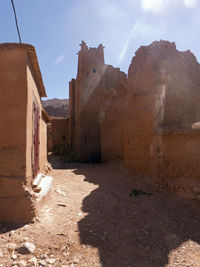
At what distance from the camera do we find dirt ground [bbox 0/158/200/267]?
9.53 feet

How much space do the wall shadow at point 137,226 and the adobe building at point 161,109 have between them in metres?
1.19

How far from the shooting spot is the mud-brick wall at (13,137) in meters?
3.61

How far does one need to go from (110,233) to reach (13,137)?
282cm

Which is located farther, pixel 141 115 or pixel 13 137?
pixel 141 115

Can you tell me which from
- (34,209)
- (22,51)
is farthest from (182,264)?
(22,51)

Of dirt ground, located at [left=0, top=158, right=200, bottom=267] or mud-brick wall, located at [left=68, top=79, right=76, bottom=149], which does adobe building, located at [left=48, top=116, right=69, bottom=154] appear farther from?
dirt ground, located at [left=0, top=158, right=200, bottom=267]

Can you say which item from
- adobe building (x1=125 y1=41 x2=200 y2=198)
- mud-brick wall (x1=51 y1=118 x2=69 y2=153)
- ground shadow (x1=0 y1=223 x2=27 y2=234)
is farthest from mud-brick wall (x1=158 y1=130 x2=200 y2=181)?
mud-brick wall (x1=51 y1=118 x2=69 y2=153)

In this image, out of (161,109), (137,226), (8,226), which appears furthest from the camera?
(161,109)

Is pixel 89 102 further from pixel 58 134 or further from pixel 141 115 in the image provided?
pixel 141 115

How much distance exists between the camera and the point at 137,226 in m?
3.95

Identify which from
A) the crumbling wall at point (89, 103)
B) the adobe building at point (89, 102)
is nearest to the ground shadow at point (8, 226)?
the adobe building at point (89, 102)

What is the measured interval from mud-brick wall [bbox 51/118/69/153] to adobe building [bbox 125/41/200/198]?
12063mm

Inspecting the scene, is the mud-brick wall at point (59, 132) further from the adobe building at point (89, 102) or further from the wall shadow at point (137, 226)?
the wall shadow at point (137, 226)

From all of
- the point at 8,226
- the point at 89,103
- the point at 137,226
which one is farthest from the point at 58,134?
the point at 137,226
